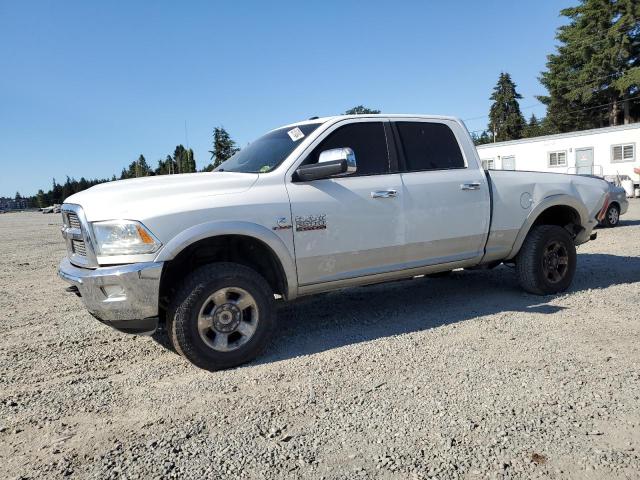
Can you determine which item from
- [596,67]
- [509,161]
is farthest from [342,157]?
[596,67]

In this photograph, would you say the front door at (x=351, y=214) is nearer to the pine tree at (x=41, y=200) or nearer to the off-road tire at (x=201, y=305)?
the off-road tire at (x=201, y=305)

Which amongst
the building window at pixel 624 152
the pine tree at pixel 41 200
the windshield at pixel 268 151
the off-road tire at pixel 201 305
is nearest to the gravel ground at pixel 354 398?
the off-road tire at pixel 201 305

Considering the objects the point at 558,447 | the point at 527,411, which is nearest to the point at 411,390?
the point at 527,411

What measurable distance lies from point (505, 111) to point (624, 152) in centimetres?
5469

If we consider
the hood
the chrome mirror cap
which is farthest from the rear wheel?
the hood

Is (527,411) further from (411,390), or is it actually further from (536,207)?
(536,207)

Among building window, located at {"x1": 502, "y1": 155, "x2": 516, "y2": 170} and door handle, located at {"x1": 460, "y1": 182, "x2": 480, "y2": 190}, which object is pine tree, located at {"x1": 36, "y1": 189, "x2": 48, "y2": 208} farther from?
door handle, located at {"x1": 460, "y1": 182, "x2": 480, "y2": 190}

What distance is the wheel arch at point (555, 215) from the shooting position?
550 centimetres

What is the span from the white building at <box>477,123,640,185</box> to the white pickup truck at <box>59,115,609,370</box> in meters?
20.9

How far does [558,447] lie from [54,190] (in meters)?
111

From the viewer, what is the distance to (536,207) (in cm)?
554

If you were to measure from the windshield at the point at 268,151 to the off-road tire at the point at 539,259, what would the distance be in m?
2.82

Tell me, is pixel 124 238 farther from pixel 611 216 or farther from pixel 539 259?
pixel 611 216

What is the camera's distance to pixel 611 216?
12609mm
